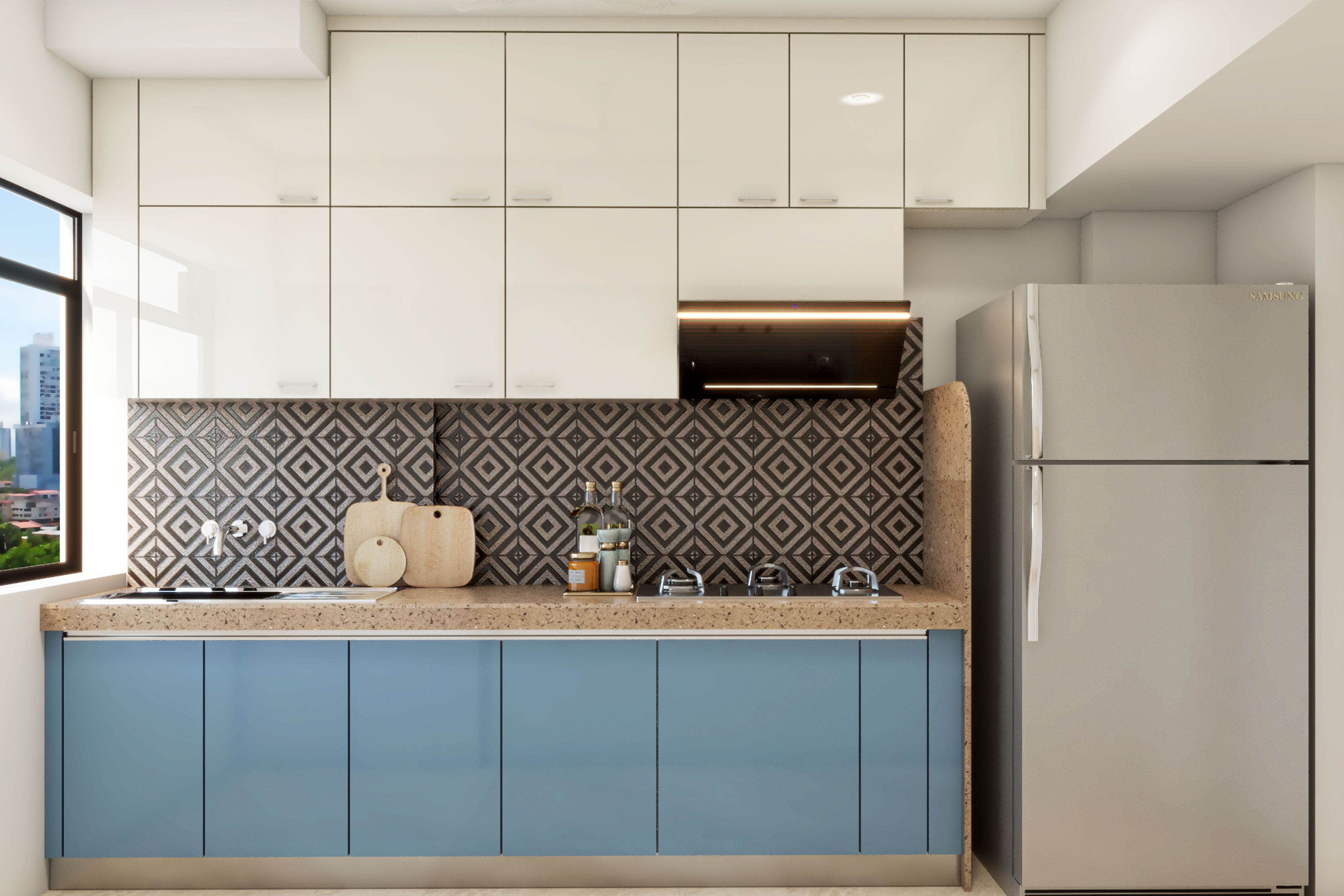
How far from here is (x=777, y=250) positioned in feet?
8.70

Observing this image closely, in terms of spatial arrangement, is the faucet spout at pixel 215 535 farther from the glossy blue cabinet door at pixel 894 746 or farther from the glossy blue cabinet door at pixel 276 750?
the glossy blue cabinet door at pixel 894 746

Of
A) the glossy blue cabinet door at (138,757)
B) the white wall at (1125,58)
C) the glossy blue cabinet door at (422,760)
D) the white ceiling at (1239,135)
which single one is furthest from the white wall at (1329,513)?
the glossy blue cabinet door at (138,757)

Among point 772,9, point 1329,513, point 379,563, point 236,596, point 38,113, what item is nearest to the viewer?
point 1329,513

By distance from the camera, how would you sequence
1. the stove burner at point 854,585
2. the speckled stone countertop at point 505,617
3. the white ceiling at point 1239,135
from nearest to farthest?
the white ceiling at point 1239,135 < the speckled stone countertop at point 505,617 < the stove burner at point 854,585

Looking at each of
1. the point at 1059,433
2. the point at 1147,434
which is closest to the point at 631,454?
the point at 1059,433

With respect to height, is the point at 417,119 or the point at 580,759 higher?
the point at 417,119

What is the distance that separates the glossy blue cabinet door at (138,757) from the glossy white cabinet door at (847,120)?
2.43m

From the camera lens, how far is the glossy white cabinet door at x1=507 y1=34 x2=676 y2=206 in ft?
8.64

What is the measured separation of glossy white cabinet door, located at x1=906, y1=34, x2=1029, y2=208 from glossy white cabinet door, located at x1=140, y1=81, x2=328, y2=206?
1927 millimetres

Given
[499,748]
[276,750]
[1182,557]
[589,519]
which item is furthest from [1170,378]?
[276,750]

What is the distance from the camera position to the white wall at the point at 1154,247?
2.90 metres

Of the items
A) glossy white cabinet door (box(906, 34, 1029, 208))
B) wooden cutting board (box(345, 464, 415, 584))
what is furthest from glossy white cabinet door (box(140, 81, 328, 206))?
glossy white cabinet door (box(906, 34, 1029, 208))

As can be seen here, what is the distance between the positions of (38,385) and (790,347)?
247 cm

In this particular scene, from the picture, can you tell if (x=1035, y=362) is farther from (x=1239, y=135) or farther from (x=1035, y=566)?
(x=1239, y=135)
